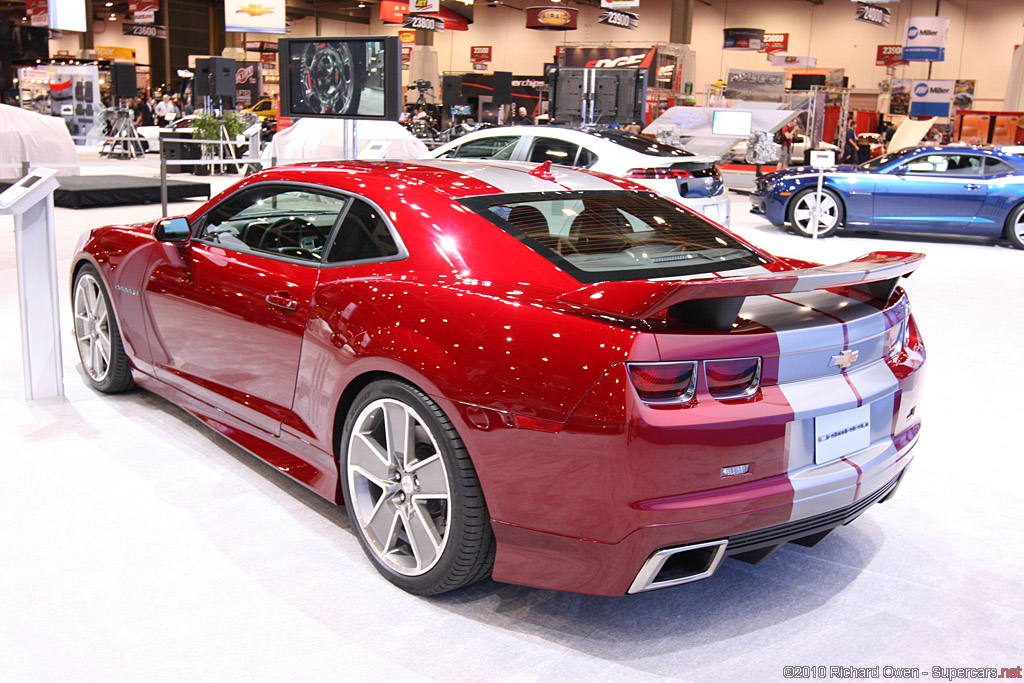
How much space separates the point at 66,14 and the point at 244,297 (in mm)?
21066

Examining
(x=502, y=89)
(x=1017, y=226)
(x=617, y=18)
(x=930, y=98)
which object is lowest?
(x=1017, y=226)

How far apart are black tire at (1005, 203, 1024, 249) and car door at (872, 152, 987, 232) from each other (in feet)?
1.45

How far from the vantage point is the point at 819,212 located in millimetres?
12117

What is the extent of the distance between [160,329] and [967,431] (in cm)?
385

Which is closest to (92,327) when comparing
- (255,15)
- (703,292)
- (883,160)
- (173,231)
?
(173,231)

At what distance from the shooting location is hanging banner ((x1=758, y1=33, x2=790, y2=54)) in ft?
112

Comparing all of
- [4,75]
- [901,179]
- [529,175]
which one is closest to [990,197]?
[901,179]

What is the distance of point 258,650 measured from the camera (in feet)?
8.29

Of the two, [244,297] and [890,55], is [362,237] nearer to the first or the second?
[244,297]

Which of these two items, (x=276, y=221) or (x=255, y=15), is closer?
(x=276, y=221)

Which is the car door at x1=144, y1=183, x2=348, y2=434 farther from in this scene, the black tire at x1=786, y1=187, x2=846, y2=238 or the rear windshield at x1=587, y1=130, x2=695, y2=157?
the black tire at x1=786, y1=187, x2=846, y2=238

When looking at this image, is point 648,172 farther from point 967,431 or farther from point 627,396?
point 627,396

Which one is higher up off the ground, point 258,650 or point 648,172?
point 648,172

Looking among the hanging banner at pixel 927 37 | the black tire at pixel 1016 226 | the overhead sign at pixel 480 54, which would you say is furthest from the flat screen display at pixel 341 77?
the overhead sign at pixel 480 54
